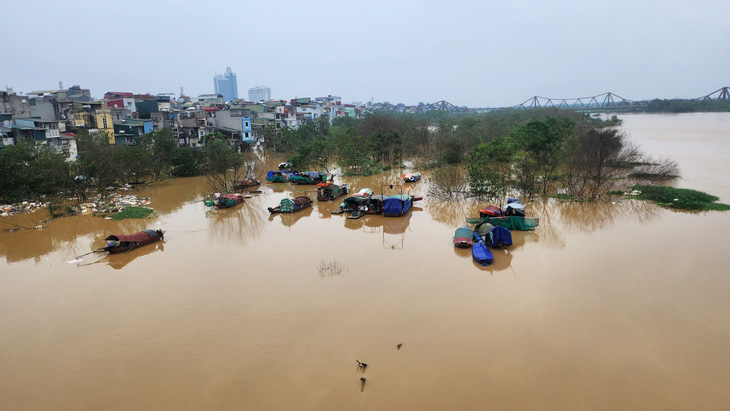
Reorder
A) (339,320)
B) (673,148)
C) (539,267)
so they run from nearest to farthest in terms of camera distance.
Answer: (339,320) < (539,267) < (673,148)

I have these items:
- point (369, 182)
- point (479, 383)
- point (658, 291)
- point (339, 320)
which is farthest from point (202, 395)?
point (369, 182)

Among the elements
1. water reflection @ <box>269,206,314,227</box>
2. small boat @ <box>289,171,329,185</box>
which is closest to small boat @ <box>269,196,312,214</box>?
water reflection @ <box>269,206,314,227</box>

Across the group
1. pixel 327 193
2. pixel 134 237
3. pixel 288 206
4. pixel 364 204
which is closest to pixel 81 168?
pixel 134 237

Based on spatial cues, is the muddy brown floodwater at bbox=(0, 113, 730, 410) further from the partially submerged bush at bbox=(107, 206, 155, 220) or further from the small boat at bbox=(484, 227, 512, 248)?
the partially submerged bush at bbox=(107, 206, 155, 220)

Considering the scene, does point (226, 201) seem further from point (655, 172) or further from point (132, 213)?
point (655, 172)

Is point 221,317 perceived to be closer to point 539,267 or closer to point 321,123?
point 539,267

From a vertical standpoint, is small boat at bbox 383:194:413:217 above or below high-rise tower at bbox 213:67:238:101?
below
